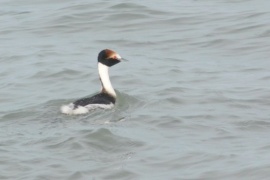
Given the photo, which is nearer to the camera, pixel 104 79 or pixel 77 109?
pixel 77 109

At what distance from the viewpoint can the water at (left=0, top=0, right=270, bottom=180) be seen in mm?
11484

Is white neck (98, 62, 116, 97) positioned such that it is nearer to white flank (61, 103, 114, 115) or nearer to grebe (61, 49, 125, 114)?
grebe (61, 49, 125, 114)

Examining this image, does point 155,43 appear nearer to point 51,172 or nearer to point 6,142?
point 6,142

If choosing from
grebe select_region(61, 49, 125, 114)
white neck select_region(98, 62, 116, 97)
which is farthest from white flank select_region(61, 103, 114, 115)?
white neck select_region(98, 62, 116, 97)

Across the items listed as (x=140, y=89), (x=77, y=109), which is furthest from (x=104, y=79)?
(x=77, y=109)

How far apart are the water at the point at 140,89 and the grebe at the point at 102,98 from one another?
112 mm

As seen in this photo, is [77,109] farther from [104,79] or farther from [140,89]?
[140,89]

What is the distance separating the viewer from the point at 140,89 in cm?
1546

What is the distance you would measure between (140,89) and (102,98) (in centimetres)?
Result: 106

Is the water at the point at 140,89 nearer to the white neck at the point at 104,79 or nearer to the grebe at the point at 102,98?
the grebe at the point at 102,98

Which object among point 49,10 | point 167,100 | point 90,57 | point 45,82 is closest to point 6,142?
point 167,100

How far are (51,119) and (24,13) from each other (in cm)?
803

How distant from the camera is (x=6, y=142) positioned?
1257 centimetres

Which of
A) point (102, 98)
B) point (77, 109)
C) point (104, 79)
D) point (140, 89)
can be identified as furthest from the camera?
point (140, 89)
